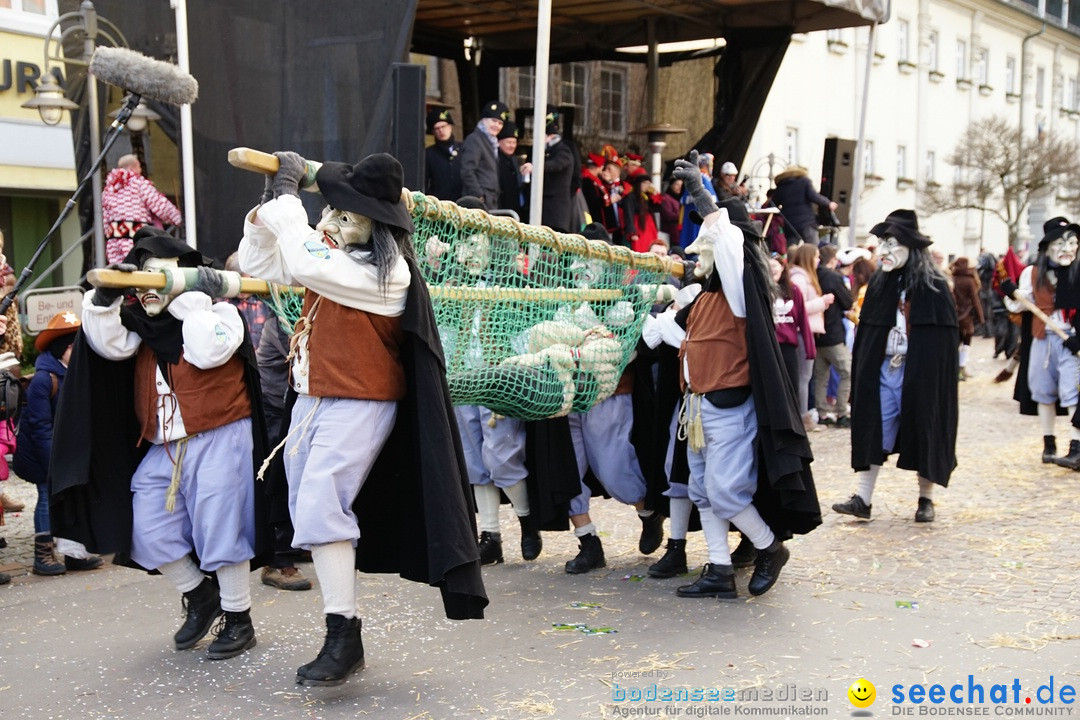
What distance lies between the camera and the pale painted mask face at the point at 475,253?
16.8ft

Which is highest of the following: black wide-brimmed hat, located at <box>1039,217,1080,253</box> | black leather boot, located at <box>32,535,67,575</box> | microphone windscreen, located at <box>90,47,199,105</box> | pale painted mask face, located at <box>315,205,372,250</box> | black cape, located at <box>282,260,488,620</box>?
microphone windscreen, located at <box>90,47,199,105</box>

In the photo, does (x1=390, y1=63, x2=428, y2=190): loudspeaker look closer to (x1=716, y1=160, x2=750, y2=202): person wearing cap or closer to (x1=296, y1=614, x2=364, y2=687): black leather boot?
(x1=296, y1=614, x2=364, y2=687): black leather boot

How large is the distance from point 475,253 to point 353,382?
3.59ft

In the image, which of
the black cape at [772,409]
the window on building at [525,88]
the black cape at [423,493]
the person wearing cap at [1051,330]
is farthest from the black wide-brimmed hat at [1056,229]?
the window on building at [525,88]

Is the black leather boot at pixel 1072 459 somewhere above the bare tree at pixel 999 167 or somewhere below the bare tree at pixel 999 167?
below

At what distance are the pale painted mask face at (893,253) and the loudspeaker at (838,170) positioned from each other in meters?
8.23

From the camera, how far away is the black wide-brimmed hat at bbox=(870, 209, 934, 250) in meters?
7.19

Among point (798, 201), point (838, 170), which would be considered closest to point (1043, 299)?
point (798, 201)

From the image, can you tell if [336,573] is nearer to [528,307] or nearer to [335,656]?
[335,656]

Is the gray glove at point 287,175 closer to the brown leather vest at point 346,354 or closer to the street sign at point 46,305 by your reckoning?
the brown leather vest at point 346,354

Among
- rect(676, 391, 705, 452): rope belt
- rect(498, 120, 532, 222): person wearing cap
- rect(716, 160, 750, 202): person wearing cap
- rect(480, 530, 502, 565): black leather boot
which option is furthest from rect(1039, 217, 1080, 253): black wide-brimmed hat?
rect(480, 530, 502, 565): black leather boot

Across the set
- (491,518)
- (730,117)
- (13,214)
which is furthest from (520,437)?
(730,117)

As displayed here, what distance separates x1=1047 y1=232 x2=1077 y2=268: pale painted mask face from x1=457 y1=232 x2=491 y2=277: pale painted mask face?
5700mm

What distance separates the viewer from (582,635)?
5.03m
